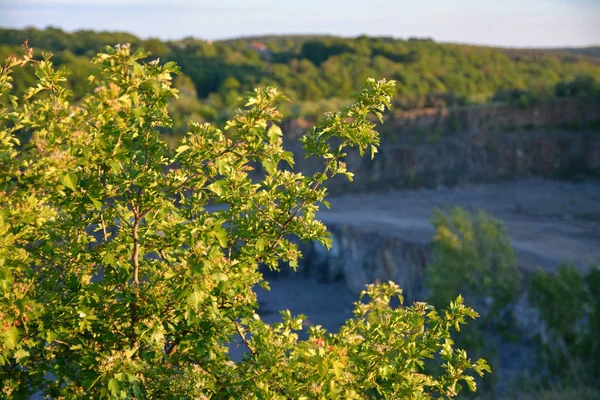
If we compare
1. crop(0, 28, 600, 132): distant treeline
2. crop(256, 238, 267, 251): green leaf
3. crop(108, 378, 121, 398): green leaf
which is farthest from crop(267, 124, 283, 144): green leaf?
crop(0, 28, 600, 132): distant treeline

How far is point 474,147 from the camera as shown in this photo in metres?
46.6

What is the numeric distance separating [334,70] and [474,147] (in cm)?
2178

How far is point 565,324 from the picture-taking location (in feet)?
50.6

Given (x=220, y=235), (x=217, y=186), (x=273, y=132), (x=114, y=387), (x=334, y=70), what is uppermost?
(x=273, y=132)

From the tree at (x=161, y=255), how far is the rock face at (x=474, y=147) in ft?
117

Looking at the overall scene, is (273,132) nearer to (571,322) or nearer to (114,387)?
(114,387)

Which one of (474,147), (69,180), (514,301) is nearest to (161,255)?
(69,180)

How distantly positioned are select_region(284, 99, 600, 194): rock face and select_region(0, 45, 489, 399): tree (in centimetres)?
3581

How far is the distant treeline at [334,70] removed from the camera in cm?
5212

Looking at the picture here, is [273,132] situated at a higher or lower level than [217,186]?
higher

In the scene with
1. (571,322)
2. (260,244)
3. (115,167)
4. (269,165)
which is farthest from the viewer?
(571,322)

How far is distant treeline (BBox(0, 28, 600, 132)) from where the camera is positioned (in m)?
52.1

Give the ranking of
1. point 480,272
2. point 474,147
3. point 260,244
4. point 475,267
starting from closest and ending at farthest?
point 260,244, point 475,267, point 480,272, point 474,147

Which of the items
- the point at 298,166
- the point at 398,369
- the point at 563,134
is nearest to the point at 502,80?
the point at 563,134
